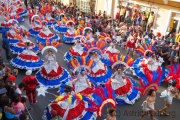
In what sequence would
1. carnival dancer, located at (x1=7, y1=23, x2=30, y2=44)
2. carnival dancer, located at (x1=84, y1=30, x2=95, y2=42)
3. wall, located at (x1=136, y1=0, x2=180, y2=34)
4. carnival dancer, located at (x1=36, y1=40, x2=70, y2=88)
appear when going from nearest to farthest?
carnival dancer, located at (x1=36, y1=40, x2=70, y2=88) → carnival dancer, located at (x1=7, y1=23, x2=30, y2=44) → carnival dancer, located at (x1=84, y1=30, x2=95, y2=42) → wall, located at (x1=136, y1=0, x2=180, y2=34)

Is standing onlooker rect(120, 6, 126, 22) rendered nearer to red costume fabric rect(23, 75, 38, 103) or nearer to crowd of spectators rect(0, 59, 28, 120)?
red costume fabric rect(23, 75, 38, 103)

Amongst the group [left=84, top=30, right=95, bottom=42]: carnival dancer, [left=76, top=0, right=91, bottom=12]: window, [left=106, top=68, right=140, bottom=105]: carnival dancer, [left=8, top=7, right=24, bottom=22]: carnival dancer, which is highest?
[left=76, top=0, right=91, bottom=12]: window

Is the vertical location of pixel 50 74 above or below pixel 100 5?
below

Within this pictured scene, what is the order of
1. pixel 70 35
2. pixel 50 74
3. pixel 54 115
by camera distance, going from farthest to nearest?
pixel 70 35
pixel 50 74
pixel 54 115

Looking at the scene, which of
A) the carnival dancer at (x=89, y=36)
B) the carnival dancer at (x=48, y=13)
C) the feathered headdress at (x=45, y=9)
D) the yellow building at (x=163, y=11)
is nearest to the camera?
the carnival dancer at (x=89, y=36)

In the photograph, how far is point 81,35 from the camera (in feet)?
43.1

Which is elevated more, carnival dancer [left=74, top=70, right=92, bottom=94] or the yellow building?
the yellow building

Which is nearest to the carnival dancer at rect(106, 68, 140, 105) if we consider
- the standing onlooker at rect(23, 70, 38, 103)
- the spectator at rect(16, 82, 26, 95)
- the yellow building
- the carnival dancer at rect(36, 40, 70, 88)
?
the carnival dancer at rect(36, 40, 70, 88)

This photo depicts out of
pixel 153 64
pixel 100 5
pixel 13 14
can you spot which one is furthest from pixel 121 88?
pixel 100 5

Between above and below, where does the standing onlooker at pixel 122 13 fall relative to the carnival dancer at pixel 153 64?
above

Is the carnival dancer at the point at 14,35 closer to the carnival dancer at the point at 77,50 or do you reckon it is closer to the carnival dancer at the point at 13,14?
the carnival dancer at the point at 77,50

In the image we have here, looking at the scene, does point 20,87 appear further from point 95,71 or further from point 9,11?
point 9,11

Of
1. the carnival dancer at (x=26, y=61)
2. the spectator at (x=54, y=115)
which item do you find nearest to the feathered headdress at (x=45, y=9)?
the carnival dancer at (x=26, y=61)

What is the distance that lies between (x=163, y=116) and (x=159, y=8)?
34.6ft
